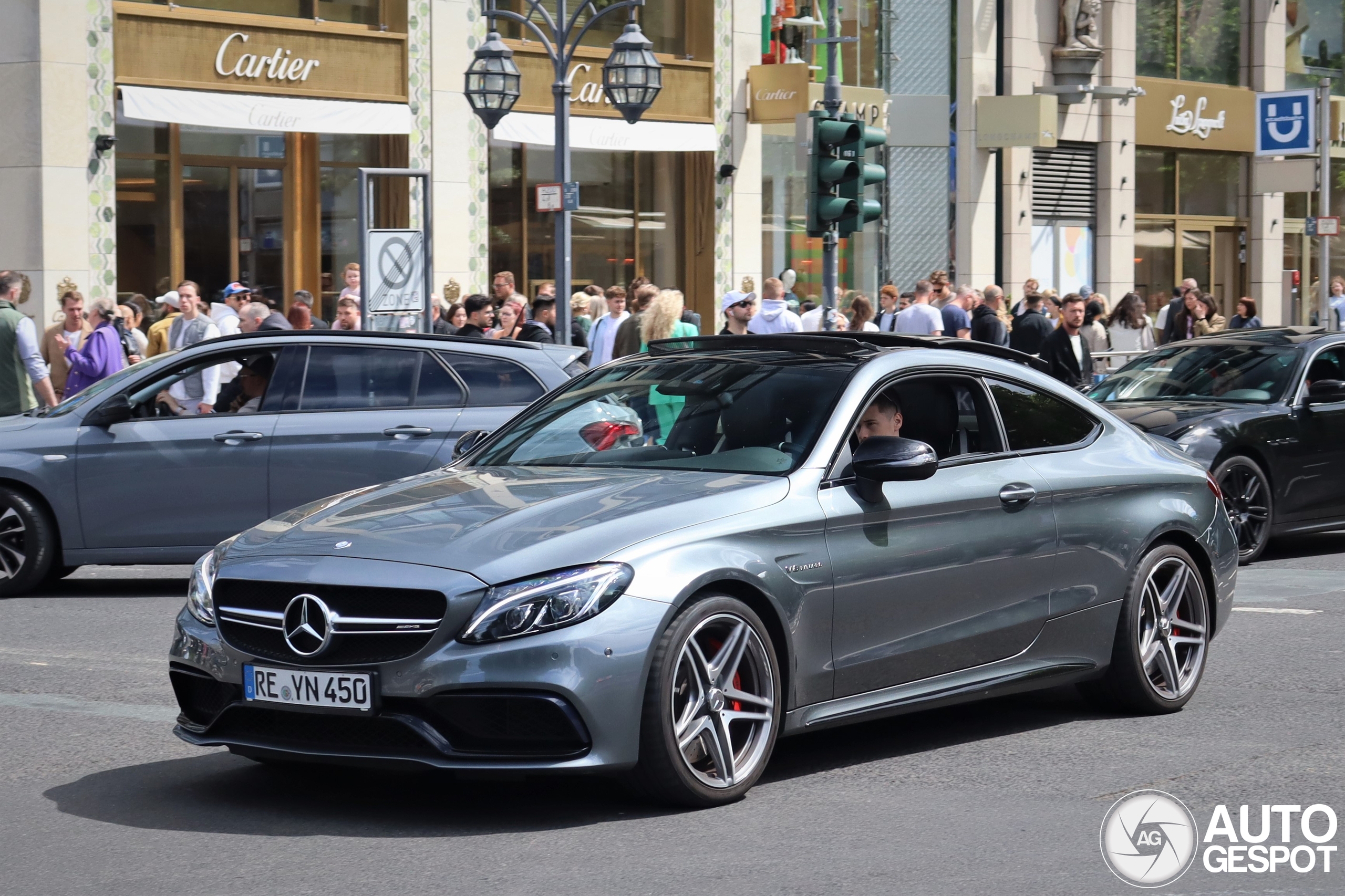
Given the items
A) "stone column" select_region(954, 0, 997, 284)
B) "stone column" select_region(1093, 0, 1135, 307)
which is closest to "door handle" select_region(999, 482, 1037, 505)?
"stone column" select_region(954, 0, 997, 284)

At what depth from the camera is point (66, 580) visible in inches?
496

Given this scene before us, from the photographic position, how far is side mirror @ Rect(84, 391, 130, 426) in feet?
38.1

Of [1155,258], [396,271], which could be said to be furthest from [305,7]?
[1155,258]

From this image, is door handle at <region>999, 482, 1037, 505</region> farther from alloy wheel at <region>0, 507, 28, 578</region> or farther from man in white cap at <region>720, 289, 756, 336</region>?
man in white cap at <region>720, 289, 756, 336</region>

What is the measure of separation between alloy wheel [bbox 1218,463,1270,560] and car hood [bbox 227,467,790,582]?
7753 millimetres

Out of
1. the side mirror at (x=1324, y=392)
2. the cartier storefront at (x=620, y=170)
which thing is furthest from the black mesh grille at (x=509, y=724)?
the cartier storefront at (x=620, y=170)

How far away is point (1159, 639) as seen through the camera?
7.56 metres

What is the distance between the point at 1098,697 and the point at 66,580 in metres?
7.64

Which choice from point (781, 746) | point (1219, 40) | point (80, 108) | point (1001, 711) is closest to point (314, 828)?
point (781, 746)

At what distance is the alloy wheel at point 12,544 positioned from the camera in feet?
37.8

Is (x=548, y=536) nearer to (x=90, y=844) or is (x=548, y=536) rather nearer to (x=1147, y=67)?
(x=90, y=844)

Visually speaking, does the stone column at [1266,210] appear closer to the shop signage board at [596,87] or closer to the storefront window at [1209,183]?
the storefront window at [1209,183]

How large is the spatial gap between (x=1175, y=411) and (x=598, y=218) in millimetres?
15319

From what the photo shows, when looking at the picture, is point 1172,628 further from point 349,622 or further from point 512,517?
point 349,622
